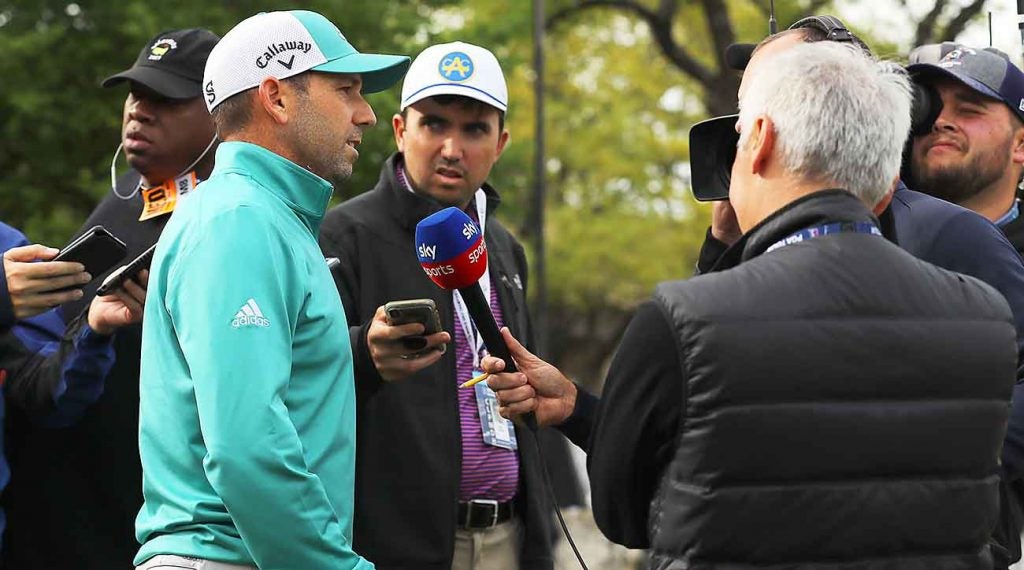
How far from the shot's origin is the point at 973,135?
460cm

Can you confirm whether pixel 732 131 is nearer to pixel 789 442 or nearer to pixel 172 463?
pixel 789 442

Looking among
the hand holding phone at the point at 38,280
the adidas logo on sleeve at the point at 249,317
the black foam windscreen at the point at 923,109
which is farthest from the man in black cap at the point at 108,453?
the black foam windscreen at the point at 923,109

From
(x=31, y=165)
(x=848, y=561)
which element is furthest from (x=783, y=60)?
(x=31, y=165)

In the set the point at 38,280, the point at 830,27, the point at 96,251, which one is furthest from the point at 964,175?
the point at 38,280

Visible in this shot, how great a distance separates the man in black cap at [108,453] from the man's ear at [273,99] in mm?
1484

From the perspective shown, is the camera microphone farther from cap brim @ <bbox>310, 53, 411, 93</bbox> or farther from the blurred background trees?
the blurred background trees

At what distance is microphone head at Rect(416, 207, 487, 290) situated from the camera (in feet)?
12.6

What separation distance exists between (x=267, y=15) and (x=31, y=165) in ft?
37.8

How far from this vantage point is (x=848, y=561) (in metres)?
2.91

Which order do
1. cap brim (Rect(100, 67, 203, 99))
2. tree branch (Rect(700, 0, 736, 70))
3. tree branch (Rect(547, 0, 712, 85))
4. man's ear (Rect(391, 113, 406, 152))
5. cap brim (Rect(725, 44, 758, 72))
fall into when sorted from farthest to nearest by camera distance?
tree branch (Rect(700, 0, 736, 70)) → tree branch (Rect(547, 0, 712, 85)) → man's ear (Rect(391, 113, 406, 152)) → cap brim (Rect(100, 67, 203, 99)) → cap brim (Rect(725, 44, 758, 72))

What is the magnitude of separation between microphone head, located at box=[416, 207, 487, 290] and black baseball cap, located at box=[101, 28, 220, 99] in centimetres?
170

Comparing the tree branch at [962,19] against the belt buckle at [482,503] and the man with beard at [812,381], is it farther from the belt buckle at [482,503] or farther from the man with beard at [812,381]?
the man with beard at [812,381]

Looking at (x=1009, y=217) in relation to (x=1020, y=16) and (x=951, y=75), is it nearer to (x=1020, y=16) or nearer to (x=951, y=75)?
(x=951, y=75)

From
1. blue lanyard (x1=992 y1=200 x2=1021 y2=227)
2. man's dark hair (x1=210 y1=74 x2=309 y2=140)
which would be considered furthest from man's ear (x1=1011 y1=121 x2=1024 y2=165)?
man's dark hair (x1=210 y1=74 x2=309 y2=140)
